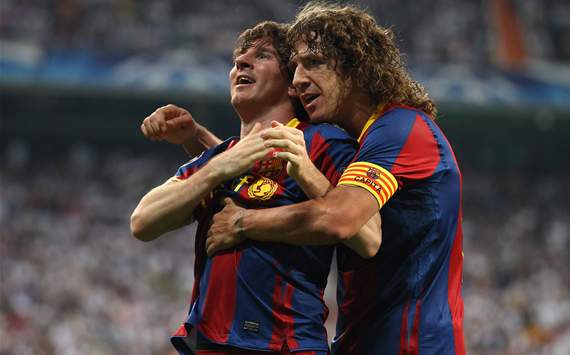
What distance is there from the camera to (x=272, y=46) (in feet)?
11.9

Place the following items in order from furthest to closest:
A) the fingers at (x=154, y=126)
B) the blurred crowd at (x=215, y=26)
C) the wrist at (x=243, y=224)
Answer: the blurred crowd at (x=215, y=26), the fingers at (x=154, y=126), the wrist at (x=243, y=224)

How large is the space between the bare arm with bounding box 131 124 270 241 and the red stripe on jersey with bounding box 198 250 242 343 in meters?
0.23

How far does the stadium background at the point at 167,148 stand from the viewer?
1588 centimetres

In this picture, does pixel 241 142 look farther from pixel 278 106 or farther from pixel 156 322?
pixel 156 322

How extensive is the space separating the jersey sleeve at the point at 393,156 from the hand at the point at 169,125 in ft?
3.17

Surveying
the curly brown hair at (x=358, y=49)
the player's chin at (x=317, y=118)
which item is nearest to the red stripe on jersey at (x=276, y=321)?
the player's chin at (x=317, y=118)

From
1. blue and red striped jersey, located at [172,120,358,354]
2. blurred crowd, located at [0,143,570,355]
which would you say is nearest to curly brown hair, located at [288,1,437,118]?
blue and red striped jersey, located at [172,120,358,354]

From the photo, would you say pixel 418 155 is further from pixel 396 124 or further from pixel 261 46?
pixel 261 46

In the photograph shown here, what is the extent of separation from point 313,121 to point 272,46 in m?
0.40

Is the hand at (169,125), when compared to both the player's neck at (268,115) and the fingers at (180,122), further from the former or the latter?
the player's neck at (268,115)

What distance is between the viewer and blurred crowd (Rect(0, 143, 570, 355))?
49.6ft

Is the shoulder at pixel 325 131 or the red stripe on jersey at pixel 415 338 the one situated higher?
the shoulder at pixel 325 131

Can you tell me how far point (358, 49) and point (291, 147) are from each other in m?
0.61

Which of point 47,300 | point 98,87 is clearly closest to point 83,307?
point 47,300
